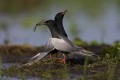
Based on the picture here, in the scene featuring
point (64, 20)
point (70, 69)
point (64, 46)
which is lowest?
point (70, 69)

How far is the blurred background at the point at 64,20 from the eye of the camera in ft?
54.9

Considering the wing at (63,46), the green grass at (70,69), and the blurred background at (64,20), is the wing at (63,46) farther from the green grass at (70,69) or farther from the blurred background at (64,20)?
the blurred background at (64,20)

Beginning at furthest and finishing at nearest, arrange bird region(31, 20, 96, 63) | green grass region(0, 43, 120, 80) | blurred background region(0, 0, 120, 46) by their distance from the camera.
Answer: blurred background region(0, 0, 120, 46) < bird region(31, 20, 96, 63) < green grass region(0, 43, 120, 80)

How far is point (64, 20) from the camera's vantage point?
19781mm

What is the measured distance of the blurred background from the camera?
54.9 ft

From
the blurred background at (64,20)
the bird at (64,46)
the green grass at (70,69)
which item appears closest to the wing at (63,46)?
the bird at (64,46)

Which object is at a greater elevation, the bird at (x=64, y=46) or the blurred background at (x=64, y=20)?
the blurred background at (x=64, y=20)

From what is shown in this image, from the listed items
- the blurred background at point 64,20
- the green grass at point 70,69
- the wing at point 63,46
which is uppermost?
the blurred background at point 64,20

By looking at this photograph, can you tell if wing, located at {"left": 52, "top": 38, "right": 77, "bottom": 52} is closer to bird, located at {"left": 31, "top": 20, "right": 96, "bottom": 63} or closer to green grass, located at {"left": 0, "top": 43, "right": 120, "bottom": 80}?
bird, located at {"left": 31, "top": 20, "right": 96, "bottom": 63}

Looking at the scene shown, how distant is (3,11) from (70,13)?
7.02 feet

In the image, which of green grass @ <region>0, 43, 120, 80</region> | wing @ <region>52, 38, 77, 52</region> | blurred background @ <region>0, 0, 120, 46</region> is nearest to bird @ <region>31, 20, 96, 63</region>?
wing @ <region>52, 38, 77, 52</region>

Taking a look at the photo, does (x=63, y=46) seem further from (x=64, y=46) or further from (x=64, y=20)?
(x=64, y=20)

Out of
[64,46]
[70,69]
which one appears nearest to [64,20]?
[64,46]

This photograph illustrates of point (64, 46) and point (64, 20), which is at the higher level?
point (64, 20)
